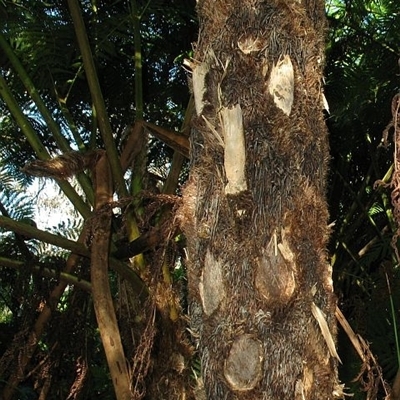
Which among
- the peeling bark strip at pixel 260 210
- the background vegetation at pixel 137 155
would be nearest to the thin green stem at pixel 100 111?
the background vegetation at pixel 137 155

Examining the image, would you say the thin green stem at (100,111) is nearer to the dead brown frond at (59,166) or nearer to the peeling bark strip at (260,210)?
the dead brown frond at (59,166)

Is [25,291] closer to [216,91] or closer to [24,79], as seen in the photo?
[24,79]

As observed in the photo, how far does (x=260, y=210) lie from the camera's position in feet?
3.09

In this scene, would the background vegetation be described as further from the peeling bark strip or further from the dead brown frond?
the peeling bark strip

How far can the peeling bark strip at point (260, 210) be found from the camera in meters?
0.92

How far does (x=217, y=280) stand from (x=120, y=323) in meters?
0.71

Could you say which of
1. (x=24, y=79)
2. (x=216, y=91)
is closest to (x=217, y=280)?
(x=216, y=91)

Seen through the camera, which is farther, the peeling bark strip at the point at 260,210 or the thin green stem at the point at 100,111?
the thin green stem at the point at 100,111

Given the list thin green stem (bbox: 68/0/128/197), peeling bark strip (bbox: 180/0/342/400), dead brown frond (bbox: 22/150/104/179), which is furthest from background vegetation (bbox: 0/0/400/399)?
peeling bark strip (bbox: 180/0/342/400)

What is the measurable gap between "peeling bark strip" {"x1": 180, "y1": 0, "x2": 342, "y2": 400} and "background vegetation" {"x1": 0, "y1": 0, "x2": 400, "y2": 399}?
324 mm

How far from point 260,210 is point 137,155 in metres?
0.79

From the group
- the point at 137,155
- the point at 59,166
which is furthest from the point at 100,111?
the point at 59,166

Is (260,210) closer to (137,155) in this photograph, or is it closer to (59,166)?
(59,166)

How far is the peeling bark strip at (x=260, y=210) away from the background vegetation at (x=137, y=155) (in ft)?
1.06
